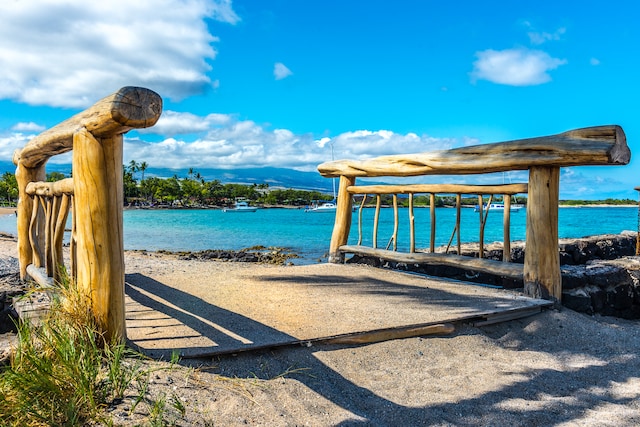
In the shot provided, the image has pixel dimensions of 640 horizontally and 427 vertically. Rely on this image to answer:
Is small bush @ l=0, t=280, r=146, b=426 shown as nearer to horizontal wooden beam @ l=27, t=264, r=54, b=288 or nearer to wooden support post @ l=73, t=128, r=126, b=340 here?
wooden support post @ l=73, t=128, r=126, b=340

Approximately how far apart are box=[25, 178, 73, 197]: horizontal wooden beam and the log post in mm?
163

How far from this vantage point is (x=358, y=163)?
7.57 m

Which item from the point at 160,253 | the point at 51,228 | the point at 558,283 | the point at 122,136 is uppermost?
the point at 122,136

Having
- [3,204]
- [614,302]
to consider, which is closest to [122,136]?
[614,302]

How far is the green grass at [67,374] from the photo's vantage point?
2561 mm

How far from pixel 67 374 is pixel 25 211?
412cm

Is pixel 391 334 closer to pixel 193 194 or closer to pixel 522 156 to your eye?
pixel 522 156

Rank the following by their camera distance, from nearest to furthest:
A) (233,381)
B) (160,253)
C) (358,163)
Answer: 1. (233,381)
2. (358,163)
3. (160,253)

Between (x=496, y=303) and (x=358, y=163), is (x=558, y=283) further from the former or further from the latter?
(x=358, y=163)

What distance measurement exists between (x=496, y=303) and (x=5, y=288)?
18.5 ft

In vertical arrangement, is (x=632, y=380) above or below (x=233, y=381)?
below

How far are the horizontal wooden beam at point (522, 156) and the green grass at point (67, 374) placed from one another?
425cm

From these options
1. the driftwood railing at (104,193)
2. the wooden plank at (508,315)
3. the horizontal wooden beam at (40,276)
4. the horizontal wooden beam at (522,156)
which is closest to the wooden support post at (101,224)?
the driftwood railing at (104,193)

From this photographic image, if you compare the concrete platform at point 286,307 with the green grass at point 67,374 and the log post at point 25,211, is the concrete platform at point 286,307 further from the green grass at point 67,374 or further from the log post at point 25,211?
the log post at point 25,211
